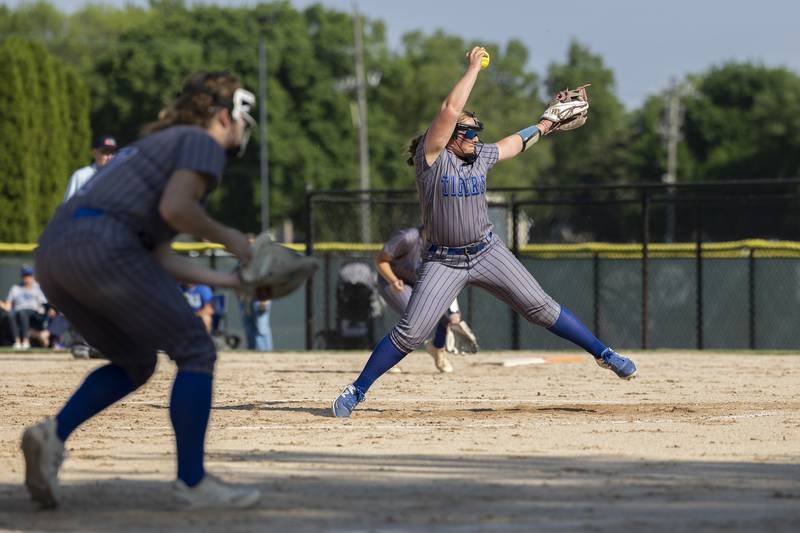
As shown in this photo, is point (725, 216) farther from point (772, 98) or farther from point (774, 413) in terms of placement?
point (772, 98)

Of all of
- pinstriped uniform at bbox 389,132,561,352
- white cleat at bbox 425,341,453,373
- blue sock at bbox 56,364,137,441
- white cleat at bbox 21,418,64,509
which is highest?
pinstriped uniform at bbox 389,132,561,352

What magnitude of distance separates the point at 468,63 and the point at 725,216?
23.6 meters

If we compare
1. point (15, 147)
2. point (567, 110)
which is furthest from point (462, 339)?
point (15, 147)

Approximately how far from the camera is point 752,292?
65.4ft

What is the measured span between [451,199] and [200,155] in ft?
11.5

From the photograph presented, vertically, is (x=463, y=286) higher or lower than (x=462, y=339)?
higher

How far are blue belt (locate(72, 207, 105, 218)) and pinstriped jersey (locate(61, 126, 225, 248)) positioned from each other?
0.04 ft

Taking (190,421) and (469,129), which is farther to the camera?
(469,129)

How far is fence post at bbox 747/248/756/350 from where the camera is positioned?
64.5ft

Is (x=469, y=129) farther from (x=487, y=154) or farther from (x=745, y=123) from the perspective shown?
(x=745, y=123)

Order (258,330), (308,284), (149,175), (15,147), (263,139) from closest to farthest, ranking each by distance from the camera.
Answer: (149,175), (308,284), (258,330), (15,147), (263,139)

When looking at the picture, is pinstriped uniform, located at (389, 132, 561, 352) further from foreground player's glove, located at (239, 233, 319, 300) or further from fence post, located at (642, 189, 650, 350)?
fence post, located at (642, 189, 650, 350)

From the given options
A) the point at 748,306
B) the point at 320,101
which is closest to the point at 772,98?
the point at 320,101

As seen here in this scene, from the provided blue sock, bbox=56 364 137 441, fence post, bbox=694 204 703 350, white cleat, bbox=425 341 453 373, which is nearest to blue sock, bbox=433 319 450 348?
white cleat, bbox=425 341 453 373
